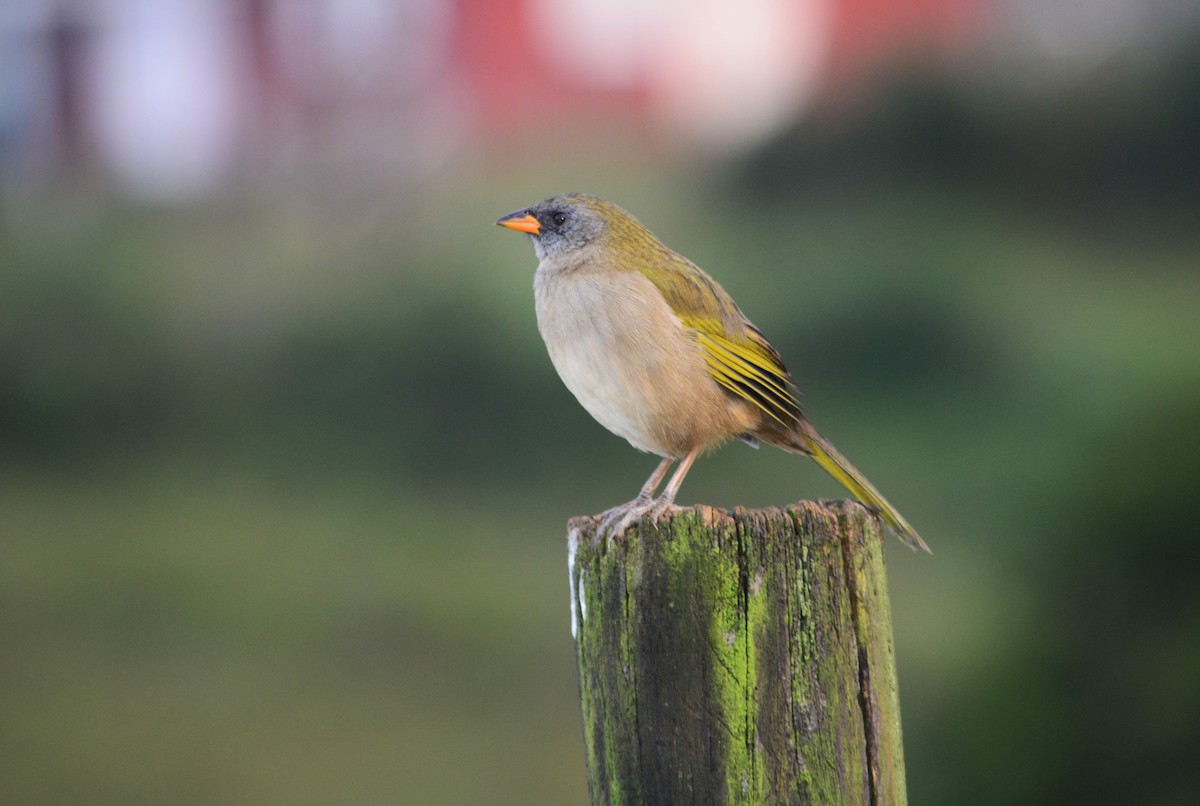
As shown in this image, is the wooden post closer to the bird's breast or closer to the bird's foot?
the bird's foot

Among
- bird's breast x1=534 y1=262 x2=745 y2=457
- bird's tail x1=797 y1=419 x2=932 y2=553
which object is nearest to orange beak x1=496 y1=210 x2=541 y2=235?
bird's breast x1=534 y1=262 x2=745 y2=457

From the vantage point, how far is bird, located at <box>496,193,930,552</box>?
4.25 metres

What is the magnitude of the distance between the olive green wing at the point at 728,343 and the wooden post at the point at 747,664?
159cm

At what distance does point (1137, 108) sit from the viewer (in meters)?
9.87

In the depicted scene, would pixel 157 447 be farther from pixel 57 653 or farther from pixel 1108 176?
pixel 1108 176

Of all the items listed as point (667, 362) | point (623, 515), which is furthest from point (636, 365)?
point (623, 515)

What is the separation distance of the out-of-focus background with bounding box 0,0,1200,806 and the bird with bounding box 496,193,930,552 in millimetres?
3576

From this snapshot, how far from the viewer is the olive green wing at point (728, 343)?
14.4ft

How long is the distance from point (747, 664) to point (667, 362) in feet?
5.59

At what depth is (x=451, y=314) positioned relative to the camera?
390 inches

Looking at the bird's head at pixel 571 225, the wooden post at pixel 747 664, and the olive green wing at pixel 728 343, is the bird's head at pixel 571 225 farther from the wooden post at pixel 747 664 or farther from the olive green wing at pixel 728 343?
the wooden post at pixel 747 664

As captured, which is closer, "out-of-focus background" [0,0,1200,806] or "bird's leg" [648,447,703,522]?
"bird's leg" [648,447,703,522]

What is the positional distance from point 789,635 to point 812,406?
21.6ft

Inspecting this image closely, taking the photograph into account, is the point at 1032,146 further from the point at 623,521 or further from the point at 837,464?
the point at 623,521
